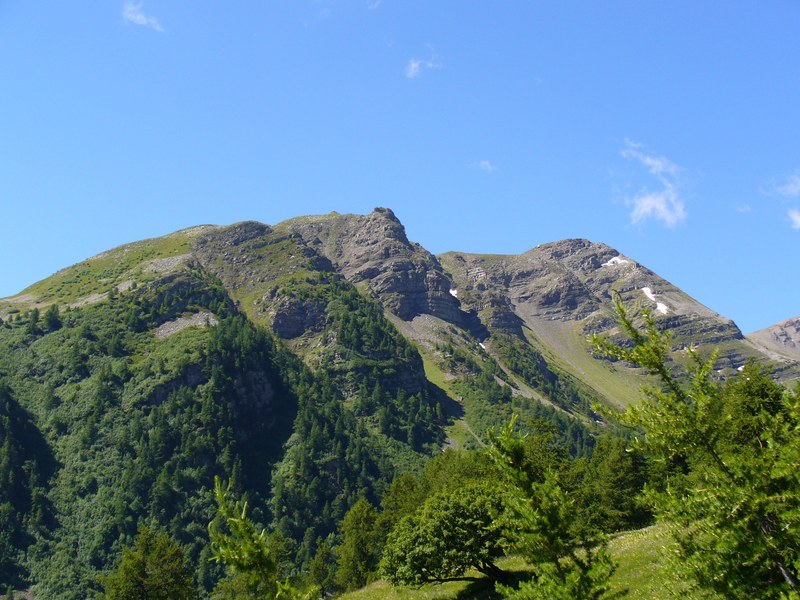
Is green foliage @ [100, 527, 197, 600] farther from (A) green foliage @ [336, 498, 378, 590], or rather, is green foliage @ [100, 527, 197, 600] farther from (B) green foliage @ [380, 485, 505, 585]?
(A) green foliage @ [336, 498, 378, 590]

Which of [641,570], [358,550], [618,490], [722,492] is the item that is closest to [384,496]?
[358,550]

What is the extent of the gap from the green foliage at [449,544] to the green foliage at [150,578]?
22.2 m

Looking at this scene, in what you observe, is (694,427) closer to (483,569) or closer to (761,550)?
(761,550)

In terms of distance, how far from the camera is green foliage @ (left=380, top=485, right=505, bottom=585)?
37.2m

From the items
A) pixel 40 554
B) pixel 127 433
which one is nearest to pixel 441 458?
pixel 40 554

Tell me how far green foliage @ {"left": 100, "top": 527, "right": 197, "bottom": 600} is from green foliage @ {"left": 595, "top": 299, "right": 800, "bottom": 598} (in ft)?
154

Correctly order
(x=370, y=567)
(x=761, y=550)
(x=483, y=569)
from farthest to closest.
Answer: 1. (x=370, y=567)
2. (x=483, y=569)
3. (x=761, y=550)

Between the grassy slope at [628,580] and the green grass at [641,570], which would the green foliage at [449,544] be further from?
the green grass at [641,570]

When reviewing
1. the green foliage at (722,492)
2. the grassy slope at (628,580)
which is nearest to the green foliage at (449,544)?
the grassy slope at (628,580)

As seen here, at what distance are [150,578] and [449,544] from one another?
29.2 metres

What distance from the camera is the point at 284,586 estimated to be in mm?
15836

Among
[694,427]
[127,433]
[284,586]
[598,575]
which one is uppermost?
[127,433]

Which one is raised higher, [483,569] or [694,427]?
[694,427]

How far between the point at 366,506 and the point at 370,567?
8.57m
